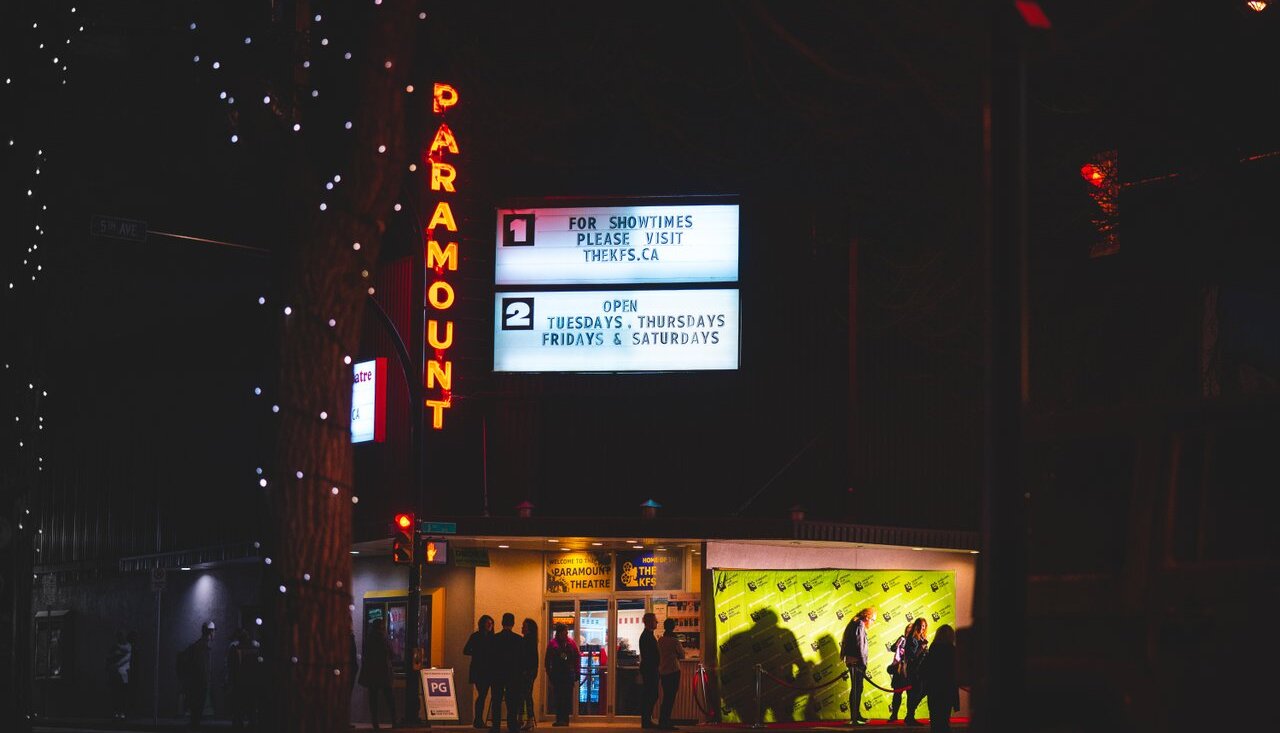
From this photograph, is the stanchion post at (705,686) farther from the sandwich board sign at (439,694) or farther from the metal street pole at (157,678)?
the metal street pole at (157,678)

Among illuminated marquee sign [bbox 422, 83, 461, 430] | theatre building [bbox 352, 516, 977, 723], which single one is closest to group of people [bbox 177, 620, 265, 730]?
theatre building [bbox 352, 516, 977, 723]

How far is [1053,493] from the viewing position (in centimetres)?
743

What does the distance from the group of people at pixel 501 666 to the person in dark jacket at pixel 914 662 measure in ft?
19.5

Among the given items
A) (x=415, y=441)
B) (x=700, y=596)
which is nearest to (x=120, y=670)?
(x=415, y=441)

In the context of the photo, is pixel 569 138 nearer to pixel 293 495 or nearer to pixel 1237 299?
pixel 1237 299

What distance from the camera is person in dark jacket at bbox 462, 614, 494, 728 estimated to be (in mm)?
23891

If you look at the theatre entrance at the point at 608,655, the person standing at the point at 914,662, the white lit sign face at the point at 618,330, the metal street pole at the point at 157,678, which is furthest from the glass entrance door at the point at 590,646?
the metal street pole at the point at 157,678

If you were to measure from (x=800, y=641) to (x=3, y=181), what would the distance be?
17.9 meters

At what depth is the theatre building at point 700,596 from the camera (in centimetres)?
2512

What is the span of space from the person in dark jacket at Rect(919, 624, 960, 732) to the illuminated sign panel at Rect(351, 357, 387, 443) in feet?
41.6

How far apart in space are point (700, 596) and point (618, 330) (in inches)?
201

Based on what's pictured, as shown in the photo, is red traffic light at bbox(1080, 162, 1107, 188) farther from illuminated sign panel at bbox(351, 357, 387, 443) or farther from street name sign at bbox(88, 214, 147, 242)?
illuminated sign panel at bbox(351, 357, 387, 443)

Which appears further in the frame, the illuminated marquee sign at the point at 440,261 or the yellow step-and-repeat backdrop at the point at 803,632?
the illuminated marquee sign at the point at 440,261

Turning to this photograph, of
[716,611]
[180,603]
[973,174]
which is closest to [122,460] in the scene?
[180,603]
